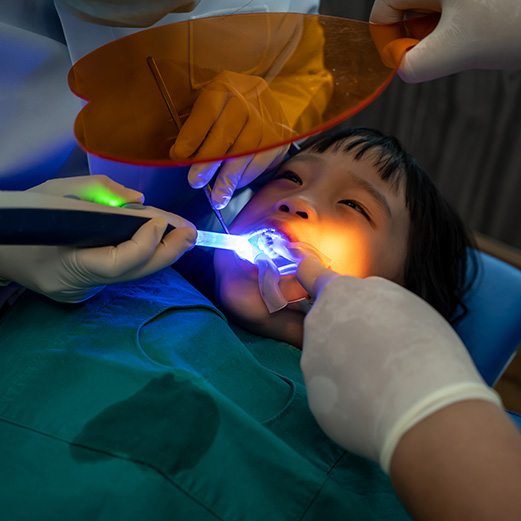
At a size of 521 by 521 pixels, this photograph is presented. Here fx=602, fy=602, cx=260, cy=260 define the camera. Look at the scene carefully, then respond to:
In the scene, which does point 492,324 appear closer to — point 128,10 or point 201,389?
point 201,389

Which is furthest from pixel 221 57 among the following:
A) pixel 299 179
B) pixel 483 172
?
pixel 483 172

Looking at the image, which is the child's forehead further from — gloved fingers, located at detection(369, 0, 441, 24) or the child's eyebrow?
gloved fingers, located at detection(369, 0, 441, 24)

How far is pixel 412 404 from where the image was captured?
0.63 meters

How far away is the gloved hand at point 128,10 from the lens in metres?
0.88

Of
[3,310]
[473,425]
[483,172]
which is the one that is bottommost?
[483,172]

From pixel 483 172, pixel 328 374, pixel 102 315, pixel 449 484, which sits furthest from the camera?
pixel 483 172

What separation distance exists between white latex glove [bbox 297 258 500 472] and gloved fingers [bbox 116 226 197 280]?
30 centimetres

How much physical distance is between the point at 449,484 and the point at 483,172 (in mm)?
1940

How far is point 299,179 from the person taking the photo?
1344mm

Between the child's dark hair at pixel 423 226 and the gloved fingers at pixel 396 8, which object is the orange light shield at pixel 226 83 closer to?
the gloved fingers at pixel 396 8

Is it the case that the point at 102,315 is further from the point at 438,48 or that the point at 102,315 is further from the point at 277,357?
the point at 438,48

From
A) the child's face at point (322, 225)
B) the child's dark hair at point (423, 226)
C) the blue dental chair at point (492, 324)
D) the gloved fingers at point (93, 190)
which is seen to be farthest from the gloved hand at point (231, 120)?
the blue dental chair at point (492, 324)

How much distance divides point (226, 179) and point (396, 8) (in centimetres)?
47

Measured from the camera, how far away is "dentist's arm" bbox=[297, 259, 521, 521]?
595 millimetres
